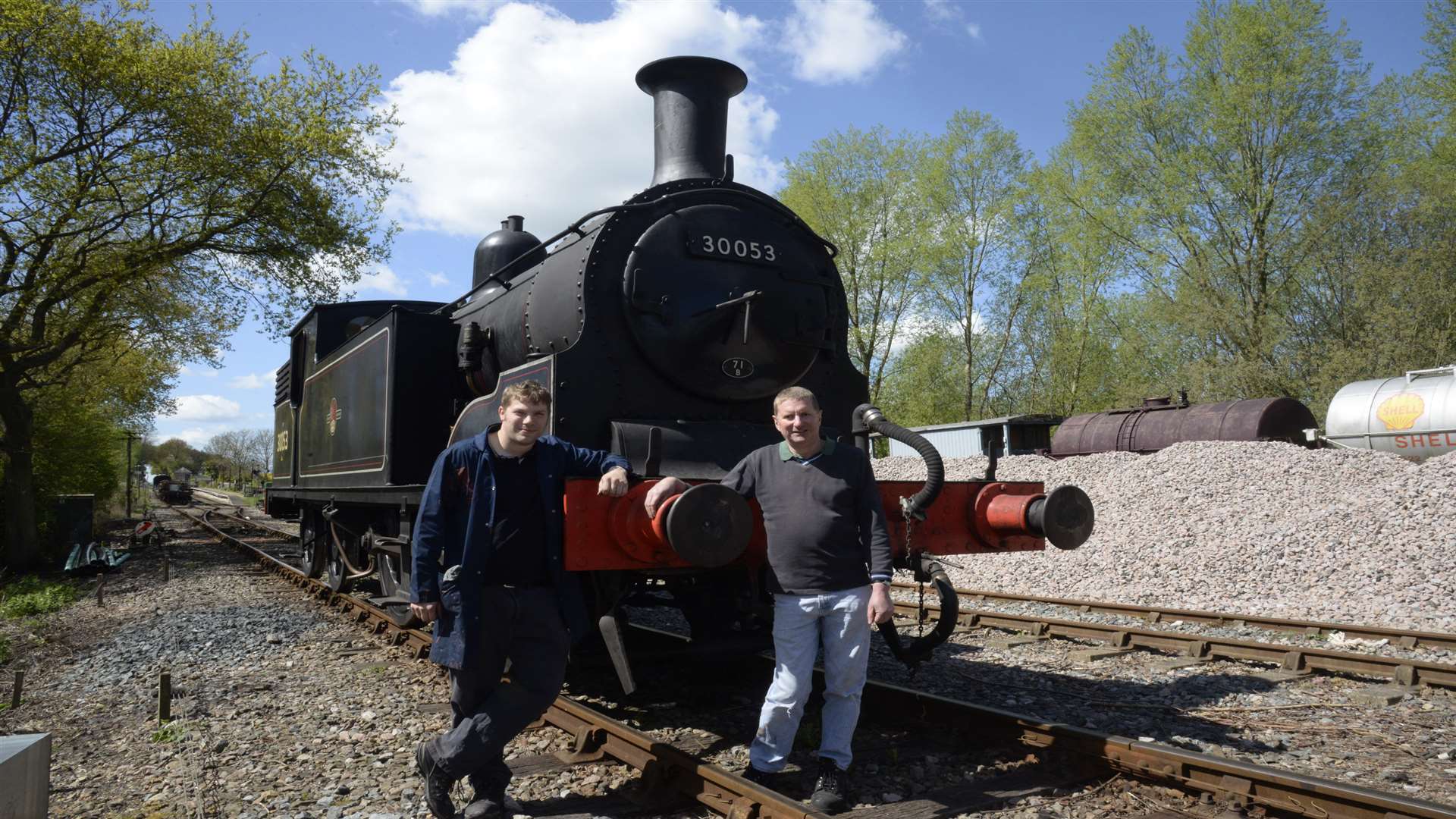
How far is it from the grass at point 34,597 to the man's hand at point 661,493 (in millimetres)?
9647

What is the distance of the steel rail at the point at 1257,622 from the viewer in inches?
241

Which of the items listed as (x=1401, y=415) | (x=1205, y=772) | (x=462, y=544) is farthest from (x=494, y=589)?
(x=1401, y=415)

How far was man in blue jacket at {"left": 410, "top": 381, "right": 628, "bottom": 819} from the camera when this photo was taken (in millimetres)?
3170

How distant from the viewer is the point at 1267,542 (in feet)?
32.1

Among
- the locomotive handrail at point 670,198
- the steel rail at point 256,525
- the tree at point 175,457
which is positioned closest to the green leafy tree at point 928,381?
the steel rail at point 256,525

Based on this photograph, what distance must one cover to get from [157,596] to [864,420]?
10099 mm

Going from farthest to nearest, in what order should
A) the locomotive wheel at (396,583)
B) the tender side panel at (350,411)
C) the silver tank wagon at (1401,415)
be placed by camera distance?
the silver tank wagon at (1401,415) → the tender side panel at (350,411) → the locomotive wheel at (396,583)

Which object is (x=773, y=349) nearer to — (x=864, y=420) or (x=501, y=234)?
(x=864, y=420)

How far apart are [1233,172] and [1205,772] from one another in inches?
947

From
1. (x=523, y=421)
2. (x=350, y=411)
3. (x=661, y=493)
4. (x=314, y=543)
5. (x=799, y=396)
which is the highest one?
(x=350, y=411)

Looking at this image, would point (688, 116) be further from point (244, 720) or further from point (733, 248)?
point (244, 720)

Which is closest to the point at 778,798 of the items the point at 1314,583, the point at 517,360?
the point at 517,360

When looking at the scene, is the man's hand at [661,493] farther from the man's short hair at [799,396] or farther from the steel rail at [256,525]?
the steel rail at [256,525]

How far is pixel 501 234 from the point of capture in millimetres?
7551
